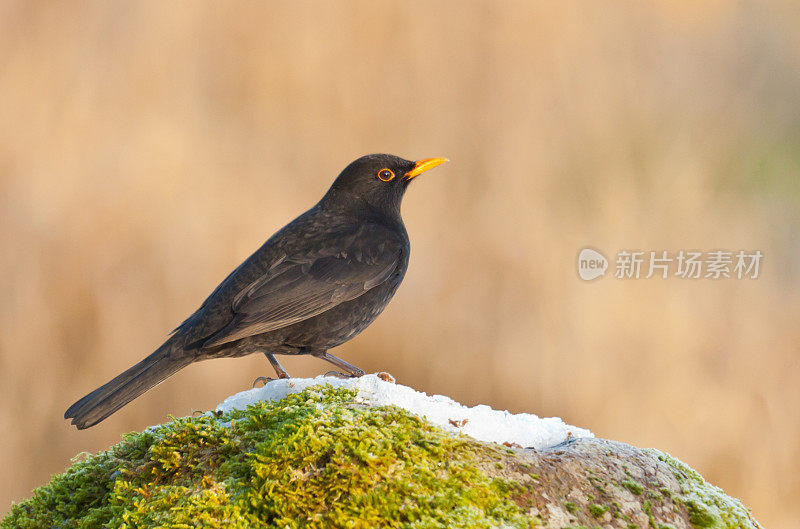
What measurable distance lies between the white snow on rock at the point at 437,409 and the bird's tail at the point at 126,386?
0.44 meters

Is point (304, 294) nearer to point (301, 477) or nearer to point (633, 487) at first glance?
point (301, 477)

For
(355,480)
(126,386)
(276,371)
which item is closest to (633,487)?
(355,480)

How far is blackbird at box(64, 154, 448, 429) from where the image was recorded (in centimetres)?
318

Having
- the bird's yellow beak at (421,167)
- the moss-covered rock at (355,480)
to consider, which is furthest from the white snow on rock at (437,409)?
the bird's yellow beak at (421,167)

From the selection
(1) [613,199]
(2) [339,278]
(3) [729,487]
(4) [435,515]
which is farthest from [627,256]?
(4) [435,515]

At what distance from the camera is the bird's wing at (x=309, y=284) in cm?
326

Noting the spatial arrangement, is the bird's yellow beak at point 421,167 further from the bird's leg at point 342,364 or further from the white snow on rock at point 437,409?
the white snow on rock at point 437,409

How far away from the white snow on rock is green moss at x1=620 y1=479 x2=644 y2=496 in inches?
21.5

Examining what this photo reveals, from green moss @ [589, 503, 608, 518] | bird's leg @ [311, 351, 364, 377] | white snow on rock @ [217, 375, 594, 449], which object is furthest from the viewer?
bird's leg @ [311, 351, 364, 377]

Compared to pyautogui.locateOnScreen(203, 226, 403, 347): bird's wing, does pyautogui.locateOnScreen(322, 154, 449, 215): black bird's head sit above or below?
above

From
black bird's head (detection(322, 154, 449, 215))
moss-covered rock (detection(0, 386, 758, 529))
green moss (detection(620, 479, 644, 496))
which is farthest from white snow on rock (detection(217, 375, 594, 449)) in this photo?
black bird's head (detection(322, 154, 449, 215))

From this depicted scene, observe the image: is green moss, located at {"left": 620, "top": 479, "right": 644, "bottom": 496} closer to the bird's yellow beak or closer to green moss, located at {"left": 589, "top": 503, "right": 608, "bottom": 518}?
green moss, located at {"left": 589, "top": 503, "right": 608, "bottom": 518}

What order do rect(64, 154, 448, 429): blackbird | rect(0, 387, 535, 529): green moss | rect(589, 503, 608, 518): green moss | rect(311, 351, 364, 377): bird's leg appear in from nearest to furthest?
rect(0, 387, 535, 529): green moss, rect(589, 503, 608, 518): green moss, rect(64, 154, 448, 429): blackbird, rect(311, 351, 364, 377): bird's leg

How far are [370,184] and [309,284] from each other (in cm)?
89
